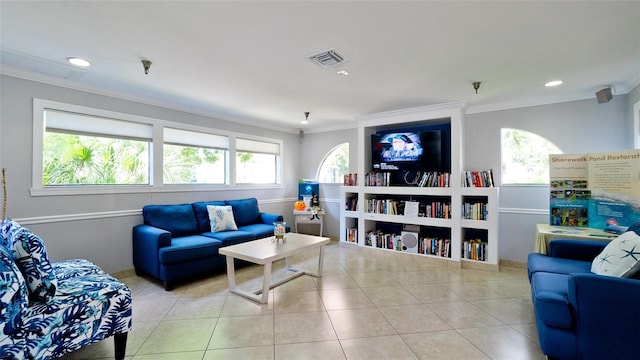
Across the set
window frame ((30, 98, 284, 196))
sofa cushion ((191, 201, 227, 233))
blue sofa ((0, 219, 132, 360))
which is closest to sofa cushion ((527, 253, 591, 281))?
blue sofa ((0, 219, 132, 360))

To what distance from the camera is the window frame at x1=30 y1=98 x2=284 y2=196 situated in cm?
285

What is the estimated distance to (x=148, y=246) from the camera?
322 centimetres

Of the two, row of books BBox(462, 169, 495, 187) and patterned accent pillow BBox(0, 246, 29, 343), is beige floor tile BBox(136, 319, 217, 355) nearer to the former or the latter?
patterned accent pillow BBox(0, 246, 29, 343)

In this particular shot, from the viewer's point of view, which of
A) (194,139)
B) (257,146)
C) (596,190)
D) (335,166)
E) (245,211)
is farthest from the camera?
(335,166)

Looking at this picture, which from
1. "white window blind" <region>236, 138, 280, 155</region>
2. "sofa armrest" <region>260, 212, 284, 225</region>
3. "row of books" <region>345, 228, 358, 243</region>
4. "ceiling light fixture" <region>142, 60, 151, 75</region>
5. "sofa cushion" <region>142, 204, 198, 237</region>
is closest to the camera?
"ceiling light fixture" <region>142, 60, 151, 75</region>

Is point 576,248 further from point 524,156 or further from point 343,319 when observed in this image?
point 343,319

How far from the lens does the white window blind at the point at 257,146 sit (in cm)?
500

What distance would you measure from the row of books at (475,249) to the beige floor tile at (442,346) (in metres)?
1.94

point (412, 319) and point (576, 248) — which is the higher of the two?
point (576, 248)

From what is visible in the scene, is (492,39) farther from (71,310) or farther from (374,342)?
(71,310)

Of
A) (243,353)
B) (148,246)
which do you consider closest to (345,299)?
(243,353)

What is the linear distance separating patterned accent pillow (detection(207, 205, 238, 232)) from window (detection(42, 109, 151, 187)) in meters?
0.98

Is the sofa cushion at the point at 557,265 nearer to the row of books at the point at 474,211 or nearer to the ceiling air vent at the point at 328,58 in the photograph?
the row of books at the point at 474,211

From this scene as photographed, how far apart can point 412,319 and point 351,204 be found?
8.66ft
